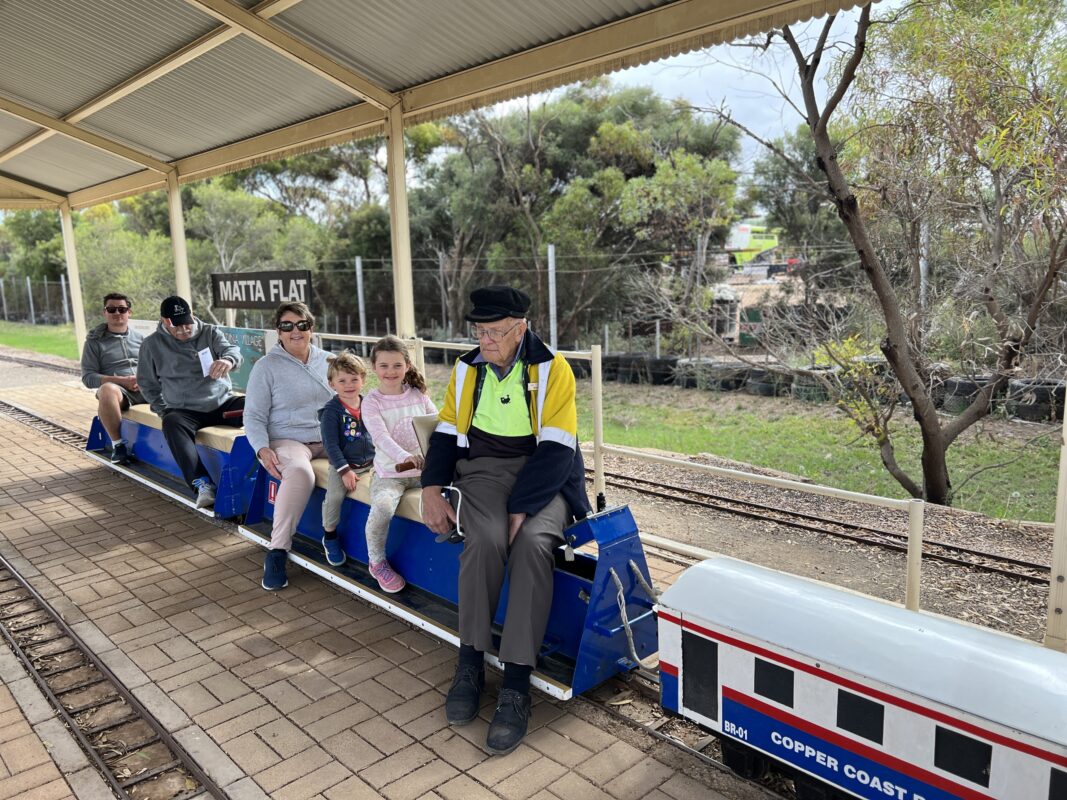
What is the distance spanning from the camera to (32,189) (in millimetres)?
10469

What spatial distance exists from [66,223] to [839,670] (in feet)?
40.6

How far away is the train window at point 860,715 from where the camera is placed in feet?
6.80

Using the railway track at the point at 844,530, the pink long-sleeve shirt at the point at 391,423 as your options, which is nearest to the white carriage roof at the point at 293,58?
the pink long-sleeve shirt at the point at 391,423

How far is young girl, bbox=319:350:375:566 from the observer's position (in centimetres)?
409

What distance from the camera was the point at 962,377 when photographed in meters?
7.70

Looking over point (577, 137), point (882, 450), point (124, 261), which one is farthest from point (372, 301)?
point (882, 450)

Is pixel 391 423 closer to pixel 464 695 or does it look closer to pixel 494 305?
pixel 494 305

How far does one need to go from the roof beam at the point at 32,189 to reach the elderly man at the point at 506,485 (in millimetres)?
9727

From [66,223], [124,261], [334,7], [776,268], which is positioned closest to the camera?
[334,7]

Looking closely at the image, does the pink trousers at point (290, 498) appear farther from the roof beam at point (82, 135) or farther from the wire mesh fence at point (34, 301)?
the wire mesh fence at point (34, 301)

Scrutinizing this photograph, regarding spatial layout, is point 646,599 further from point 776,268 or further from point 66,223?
point 776,268

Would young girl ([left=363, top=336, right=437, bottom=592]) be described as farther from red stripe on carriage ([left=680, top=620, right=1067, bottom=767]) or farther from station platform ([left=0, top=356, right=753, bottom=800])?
red stripe on carriage ([left=680, top=620, right=1067, bottom=767])

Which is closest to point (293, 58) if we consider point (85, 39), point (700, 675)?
point (85, 39)

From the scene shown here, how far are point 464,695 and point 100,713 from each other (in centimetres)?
148
